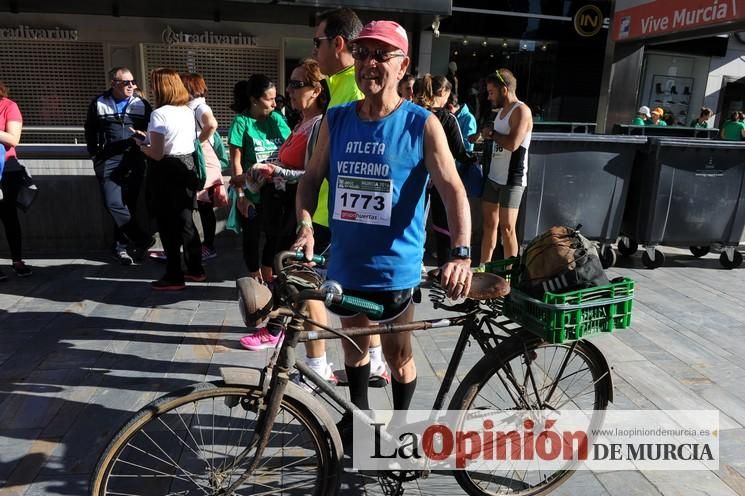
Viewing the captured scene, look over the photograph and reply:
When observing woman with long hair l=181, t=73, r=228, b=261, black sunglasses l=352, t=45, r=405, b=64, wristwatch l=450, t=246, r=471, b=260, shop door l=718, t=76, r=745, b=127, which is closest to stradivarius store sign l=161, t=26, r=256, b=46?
woman with long hair l=181, t=73, r=228, b=261

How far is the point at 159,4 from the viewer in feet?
33.5

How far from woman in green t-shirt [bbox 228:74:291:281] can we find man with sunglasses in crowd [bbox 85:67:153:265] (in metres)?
1.60

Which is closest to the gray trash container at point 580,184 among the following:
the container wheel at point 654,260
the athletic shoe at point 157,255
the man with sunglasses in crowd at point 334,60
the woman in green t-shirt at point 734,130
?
the container wheel at point 654,260

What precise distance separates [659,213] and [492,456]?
4.44 meters

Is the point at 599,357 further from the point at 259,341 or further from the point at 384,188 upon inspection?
the point at 259,341

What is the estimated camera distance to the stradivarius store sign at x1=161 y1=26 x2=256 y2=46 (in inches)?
443

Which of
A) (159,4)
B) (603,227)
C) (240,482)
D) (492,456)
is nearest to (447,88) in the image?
(603,227)

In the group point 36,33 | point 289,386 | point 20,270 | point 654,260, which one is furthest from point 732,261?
point 36,33

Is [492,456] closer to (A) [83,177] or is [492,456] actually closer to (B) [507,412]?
(B) [507,412]

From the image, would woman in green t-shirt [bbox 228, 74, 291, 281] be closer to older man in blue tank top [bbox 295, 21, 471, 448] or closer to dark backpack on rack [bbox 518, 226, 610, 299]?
older man in blue tank top [bbox 295, 21, 471, 448]

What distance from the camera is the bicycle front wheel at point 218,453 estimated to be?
191cm

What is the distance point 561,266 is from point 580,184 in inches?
164

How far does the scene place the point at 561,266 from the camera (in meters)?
2.14

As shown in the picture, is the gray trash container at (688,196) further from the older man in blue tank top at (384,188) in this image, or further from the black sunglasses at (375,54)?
the black sunglasses at (375,54)
